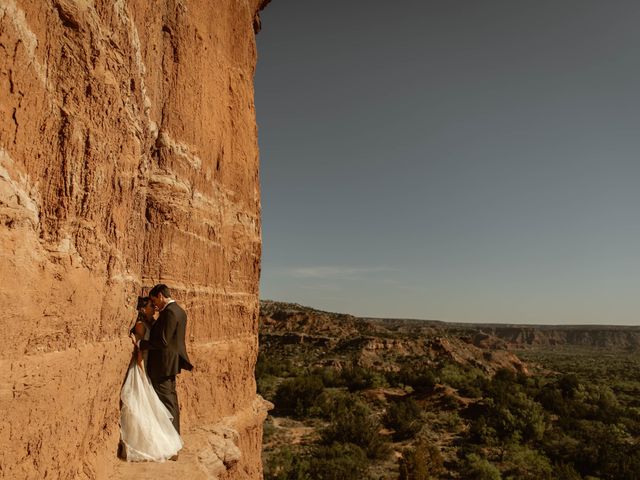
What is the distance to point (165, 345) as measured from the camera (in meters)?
4.10

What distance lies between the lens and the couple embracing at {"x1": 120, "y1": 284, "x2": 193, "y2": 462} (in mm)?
3834

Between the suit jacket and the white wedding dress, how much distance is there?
0.16 m

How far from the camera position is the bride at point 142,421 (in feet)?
12.5

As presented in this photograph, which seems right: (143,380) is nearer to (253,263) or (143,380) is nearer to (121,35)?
(121,35)

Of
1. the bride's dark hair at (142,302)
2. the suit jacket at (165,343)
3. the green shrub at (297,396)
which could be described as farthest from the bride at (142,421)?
the green shrub at (297,396)

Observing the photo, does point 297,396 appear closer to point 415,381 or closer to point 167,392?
point 415,381

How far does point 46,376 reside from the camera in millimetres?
2531

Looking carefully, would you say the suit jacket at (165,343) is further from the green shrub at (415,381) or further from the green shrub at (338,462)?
the green shrub at (415,381)

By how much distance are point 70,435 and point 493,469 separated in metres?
14.2

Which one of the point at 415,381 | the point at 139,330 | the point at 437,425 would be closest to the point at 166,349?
the point at 139,330

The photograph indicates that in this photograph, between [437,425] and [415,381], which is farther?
[415,381]

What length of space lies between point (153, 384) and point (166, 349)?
1.30 ft

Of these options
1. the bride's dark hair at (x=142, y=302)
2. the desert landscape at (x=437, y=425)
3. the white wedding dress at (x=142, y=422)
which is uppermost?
the bride's dark hair at (x=142, y=302)

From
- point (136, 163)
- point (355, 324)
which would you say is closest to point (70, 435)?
point (136, 163)
